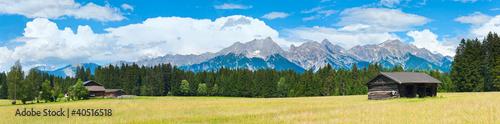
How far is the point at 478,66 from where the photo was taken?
227 feet

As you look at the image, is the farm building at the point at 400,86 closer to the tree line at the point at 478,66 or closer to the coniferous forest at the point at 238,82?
the tree line at the point at 478,66

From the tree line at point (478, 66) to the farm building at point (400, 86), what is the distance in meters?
30.6

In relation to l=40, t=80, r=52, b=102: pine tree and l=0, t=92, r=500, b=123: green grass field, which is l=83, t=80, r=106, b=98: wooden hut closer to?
l=40, t=80, r=52, b=102: pine tree

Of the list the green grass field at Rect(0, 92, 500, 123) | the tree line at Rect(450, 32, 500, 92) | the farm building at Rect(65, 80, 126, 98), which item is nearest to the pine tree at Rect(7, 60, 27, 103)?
the farm building at Rect(65, 80, 126, 98)

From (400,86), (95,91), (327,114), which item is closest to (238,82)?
(95,91)

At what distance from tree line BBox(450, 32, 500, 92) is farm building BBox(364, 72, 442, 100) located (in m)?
30.6

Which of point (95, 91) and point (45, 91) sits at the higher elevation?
point (45, 91)

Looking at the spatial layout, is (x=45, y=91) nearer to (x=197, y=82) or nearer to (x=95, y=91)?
(x=95, y=91)

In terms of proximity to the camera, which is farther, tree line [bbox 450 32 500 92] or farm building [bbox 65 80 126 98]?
farm building [bbox 65 80 126 98]

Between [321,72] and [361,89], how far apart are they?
16.6 metres

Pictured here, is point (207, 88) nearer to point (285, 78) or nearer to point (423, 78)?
point (285, 78)

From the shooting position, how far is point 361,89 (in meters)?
96.9

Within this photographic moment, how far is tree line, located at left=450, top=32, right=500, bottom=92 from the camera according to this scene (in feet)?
222

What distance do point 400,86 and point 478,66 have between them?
38.5 m
